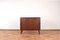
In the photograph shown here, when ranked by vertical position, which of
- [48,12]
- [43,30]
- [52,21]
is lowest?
[43,30]

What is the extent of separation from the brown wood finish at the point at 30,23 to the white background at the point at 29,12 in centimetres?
85

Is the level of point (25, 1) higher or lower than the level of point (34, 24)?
higher

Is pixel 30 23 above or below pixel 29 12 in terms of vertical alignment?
below

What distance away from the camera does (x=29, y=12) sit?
20.4 feet

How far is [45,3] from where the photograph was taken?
618 centimetres

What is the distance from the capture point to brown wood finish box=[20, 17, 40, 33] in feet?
17.7

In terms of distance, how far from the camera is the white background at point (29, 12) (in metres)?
6.18

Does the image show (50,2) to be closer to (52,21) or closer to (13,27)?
(52,21)

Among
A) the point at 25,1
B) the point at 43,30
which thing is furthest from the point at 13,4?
the point at 43,30

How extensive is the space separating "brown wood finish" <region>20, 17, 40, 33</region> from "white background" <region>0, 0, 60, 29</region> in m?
0.85

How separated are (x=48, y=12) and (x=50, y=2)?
1.63 ft

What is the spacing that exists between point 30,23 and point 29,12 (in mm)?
962

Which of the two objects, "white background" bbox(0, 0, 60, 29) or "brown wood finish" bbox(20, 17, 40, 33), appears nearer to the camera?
"brown wood finish" bbox(20, 17, 40, 33)

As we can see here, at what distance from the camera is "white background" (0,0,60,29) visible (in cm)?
618
